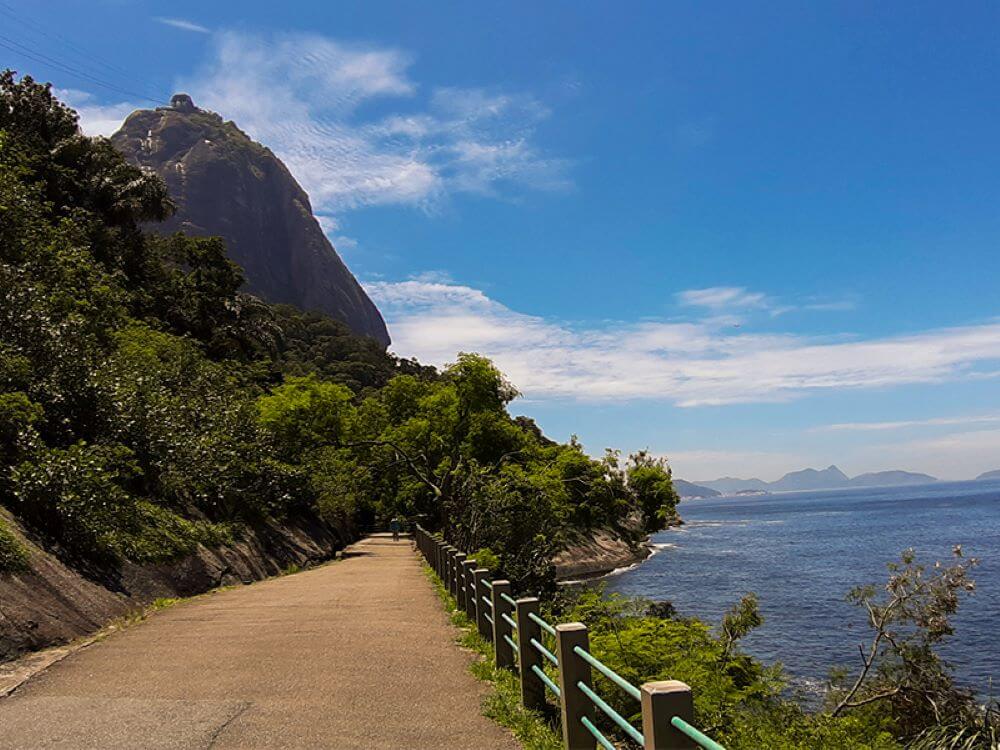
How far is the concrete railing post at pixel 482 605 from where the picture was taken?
9758mm

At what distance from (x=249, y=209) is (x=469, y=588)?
17720 cm

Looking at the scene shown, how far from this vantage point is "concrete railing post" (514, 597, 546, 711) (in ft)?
21.9

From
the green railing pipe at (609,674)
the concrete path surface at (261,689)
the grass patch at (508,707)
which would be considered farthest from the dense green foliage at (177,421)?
the green railing pipe at (609,674)

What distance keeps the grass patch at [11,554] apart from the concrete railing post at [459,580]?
19.6 ft

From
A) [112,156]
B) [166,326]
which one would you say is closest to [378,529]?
[166,326]

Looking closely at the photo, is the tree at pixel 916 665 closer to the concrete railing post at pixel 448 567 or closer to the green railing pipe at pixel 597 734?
the concrete railing post at pixel 448 567

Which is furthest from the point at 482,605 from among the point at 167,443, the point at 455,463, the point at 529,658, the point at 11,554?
the point at 455,463

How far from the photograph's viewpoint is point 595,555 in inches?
1849

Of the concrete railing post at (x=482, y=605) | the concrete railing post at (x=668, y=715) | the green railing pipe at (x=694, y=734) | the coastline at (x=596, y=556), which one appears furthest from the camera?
the coastline at (x=596, y=556)

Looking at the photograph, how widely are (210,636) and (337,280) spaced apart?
175m

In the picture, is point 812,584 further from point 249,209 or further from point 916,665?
point 249,209

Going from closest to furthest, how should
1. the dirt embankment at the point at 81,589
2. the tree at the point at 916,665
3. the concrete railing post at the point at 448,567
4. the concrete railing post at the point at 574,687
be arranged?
the concrete railing post at the point at 574,687 < the dirt embankment at the point at 81,589 < the tree at the point at 916,665 < the concrete railing post at the point at 448,567

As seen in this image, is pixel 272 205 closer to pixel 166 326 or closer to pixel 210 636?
pixel 166 326

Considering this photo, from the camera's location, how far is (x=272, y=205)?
18338cm
